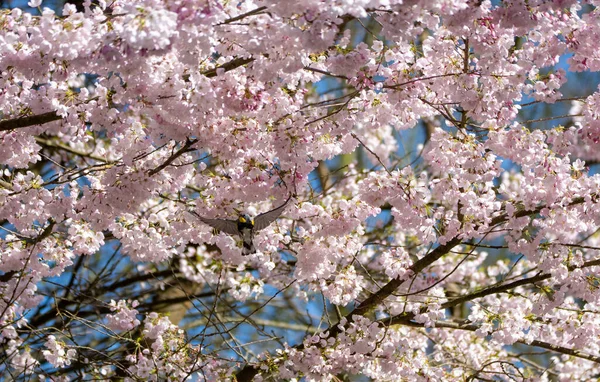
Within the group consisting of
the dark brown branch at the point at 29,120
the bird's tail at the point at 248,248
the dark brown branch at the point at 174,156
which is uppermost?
the dark brown branch at the point at 174,156

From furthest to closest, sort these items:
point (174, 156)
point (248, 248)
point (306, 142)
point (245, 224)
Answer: point (248, 248), point (245, 224), point (174, 156), point (306, 142)

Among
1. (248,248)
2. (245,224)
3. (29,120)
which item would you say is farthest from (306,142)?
(29,120)

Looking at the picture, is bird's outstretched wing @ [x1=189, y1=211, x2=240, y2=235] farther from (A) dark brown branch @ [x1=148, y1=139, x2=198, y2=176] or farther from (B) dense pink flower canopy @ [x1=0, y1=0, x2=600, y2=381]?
(A) dark brown branch @ [x1=148, y1=139, x2=198, y2=176]

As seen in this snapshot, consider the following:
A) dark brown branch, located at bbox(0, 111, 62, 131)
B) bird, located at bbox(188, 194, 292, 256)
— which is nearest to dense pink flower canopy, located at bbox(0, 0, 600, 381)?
dark brown branch, located at bbox(0, 111, 62, 131)

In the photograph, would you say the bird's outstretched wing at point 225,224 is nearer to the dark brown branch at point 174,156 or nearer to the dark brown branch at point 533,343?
the dark brown branch at point 174,156

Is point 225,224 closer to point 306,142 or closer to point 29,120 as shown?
point 306,142

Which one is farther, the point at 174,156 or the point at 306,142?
the point at 174,156

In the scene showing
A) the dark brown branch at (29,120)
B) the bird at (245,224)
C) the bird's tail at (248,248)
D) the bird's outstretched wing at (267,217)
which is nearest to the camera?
the dark brown branch at (29,120)

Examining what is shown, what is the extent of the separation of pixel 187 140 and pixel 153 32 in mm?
1442

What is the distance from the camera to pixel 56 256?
4766 mm

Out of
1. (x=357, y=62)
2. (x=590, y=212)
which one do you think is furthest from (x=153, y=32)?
(x=590, y=212)

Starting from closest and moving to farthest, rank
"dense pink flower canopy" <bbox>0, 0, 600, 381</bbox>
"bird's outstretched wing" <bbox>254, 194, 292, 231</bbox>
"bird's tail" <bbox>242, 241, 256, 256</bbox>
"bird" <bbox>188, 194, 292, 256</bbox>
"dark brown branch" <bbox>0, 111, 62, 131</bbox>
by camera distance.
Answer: "dense pink flower canopy" <bbox>0, 0, 600, 381</bbox> → "dark brown branch" <bbox>0, 111, 62, 131</bbox> → "bird's outstretched wing" <bbox>254, 194, 292, 231</bbox> → "bird" <bbox>188, 194, 292, 256</bbox> → "bird's tail" <bbox>242, 241, 256, 256</bbox>

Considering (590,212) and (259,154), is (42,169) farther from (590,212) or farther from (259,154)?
(590,212)

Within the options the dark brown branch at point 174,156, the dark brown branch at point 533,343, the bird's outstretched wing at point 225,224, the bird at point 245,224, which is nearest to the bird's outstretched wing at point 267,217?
the bird at point 245,224
